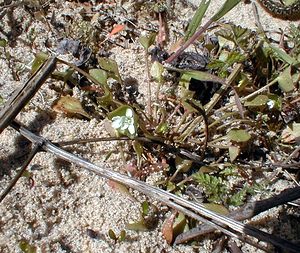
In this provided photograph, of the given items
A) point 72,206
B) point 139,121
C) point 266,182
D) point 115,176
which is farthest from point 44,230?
point 266,182

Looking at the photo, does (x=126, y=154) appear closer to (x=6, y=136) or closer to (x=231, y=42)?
(x=6, y=136)

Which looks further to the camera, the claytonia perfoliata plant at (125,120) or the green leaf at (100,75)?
the green leaf at (100,75)

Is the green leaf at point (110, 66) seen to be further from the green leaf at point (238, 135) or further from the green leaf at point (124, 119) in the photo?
the green leaf at point (238, 135)

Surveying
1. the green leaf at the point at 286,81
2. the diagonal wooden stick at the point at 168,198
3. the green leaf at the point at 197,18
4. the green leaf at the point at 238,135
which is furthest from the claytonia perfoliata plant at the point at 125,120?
the green leaf at the point at 286,81

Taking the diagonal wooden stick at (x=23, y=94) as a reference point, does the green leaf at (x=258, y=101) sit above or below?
above

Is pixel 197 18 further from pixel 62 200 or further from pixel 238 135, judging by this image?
pixel 62 200
